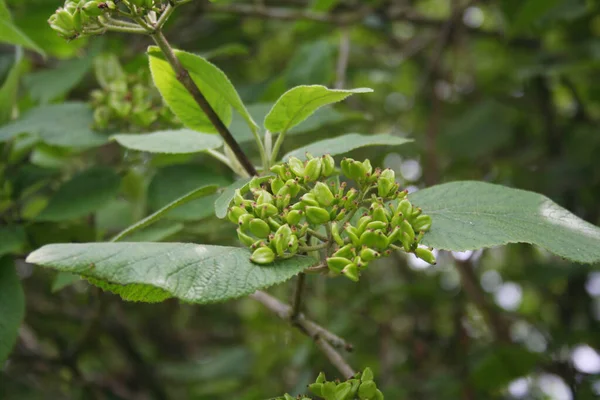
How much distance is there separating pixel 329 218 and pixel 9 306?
84 cm

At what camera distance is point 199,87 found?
4.24 ft

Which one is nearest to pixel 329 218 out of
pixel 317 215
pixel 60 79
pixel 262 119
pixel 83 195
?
pixel 317 215

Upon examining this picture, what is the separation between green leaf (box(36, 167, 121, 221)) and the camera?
1.64m

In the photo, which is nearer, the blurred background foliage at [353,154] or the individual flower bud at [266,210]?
the individual flower bud at [266,210]

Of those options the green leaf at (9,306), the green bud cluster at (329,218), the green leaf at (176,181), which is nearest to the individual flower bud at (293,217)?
the green bud cluster at (329,218)

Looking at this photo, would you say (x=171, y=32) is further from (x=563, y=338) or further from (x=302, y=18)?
(x=563, y=338)

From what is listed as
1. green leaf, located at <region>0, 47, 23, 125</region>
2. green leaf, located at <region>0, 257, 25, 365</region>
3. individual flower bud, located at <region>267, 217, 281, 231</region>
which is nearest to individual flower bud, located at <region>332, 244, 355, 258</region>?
individual flower bud, located at <region>267, 217, 281, 231</region>

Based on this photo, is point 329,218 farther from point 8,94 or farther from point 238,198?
point 8,94

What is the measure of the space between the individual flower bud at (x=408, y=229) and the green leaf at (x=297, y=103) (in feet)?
0.83

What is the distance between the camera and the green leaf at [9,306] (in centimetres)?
136

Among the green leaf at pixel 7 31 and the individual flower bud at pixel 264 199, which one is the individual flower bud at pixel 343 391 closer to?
the individual flower bud at pixel 264 199

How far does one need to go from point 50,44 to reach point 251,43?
Answer: 96 centimetres

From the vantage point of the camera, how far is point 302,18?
98.1 inches

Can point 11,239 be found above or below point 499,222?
below
